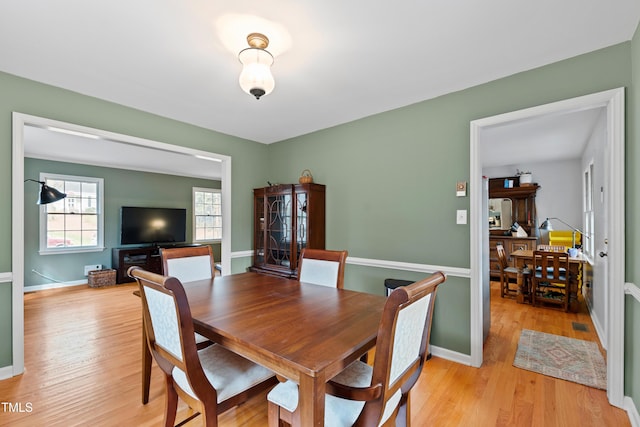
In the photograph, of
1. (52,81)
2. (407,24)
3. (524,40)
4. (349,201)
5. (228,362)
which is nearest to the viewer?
(228,362)

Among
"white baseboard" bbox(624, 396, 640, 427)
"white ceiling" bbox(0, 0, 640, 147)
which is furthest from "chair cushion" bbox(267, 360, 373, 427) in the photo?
"white ceiling" bbox(0, 0, 640, 147)

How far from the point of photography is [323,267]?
2250mm

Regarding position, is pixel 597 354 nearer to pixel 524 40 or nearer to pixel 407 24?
pixel 524 40

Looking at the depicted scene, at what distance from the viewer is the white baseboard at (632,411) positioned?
1.65 m

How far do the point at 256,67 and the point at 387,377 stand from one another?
1734 mm

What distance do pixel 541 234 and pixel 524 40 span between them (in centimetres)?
492

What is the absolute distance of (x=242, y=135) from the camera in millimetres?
3777

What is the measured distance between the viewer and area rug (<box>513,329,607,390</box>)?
2.23 metres

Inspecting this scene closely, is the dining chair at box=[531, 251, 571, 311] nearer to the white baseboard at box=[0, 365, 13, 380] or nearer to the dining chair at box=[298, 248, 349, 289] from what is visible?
the dining chair at box=[298, 248, 349, 289]

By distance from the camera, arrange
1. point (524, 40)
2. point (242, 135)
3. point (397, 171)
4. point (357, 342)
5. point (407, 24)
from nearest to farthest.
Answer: point (357, 342)
point (407, 24)
point (524, 40)
point (397, 171)
point (242, 135)

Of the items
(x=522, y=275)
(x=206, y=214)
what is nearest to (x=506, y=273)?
(x=522, y=275)

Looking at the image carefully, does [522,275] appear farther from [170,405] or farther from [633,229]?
[170,405]

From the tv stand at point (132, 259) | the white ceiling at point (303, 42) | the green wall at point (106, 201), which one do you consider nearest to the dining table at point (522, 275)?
the white ceiling at point (303, 42)

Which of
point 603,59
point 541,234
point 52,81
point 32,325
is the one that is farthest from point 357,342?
point 541,234
